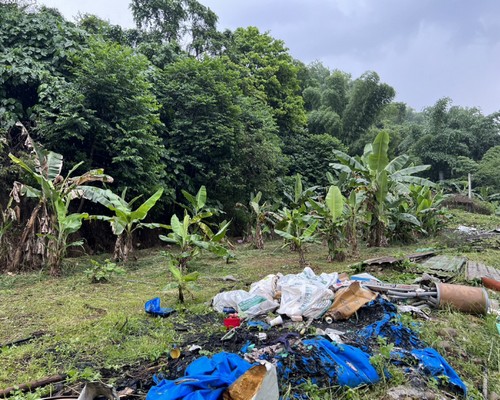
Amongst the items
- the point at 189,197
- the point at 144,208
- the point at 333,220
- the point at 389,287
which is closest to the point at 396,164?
the point at 333,220

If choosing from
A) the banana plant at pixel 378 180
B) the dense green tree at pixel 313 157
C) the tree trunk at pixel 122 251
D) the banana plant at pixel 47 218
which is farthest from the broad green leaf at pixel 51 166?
the dense green tree at pixel 313 157

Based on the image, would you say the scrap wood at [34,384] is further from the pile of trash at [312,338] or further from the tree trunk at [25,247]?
the tree trunk at [25,247]

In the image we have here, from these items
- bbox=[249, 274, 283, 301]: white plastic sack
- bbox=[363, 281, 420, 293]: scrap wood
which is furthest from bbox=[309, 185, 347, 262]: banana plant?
bbox=[249, 274, 283, 301]: white plastic sack

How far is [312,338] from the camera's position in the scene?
2641 mm

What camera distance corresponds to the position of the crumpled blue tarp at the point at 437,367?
2.20 metres

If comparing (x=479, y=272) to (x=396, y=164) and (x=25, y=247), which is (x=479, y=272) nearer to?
(x=396, y=164)

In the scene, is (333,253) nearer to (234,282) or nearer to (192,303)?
(234,282)

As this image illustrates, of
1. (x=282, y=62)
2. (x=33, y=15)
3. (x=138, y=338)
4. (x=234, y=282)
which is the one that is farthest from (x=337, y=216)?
(x=282, y=62)

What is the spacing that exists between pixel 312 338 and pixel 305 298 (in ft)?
2.58

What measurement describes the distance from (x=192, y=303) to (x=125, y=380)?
1.81 meters

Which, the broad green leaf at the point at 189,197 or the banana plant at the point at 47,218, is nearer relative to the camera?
the banana plant at the point at 47,218

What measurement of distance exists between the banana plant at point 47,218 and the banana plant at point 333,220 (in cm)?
429

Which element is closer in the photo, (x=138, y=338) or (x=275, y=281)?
(x=138, y=338)

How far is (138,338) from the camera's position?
2994 mm
